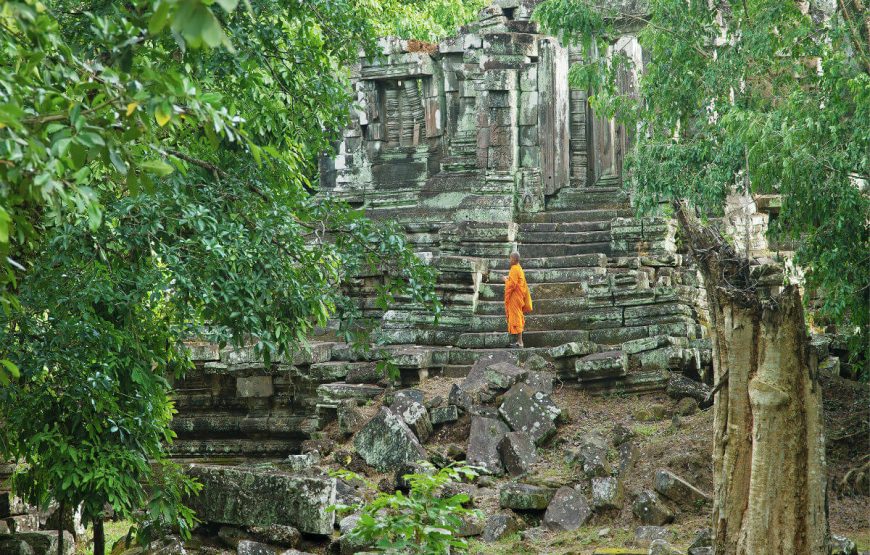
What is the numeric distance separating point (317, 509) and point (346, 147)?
36.1 ft

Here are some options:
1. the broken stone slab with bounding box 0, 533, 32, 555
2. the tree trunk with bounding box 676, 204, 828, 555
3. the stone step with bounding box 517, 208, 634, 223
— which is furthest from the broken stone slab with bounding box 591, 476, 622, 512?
the stone step with bounding box 517, 208, 634, 223

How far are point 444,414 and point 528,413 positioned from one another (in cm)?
92

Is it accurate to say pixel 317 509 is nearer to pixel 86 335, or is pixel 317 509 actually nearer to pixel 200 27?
pixel 86 335

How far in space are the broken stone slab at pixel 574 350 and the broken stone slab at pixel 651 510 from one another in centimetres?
394

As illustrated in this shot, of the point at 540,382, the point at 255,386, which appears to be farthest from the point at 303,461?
the point at 255,386

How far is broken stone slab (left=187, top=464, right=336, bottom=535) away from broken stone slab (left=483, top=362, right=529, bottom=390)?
3719 millimetres

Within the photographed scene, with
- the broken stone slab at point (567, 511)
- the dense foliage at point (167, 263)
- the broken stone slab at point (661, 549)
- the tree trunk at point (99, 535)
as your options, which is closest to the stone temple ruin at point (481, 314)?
the broken stone slab at point (567, 511)

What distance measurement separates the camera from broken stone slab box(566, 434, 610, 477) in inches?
398

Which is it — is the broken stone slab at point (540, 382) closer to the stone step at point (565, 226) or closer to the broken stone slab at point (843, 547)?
the stone step at point (565, 226)

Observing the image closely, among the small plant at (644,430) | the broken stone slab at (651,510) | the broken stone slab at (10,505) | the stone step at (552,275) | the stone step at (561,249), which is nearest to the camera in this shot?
the broken stone slab at (651,510)

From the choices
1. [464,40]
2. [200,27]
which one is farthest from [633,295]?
[200,27]

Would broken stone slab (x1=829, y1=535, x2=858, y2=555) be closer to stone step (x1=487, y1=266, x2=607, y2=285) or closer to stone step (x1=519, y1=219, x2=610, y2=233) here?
stone step (x1=487, y1=266, x2=607, y2=285)

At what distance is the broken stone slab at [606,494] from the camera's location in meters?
9.65

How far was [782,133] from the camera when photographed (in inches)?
402
